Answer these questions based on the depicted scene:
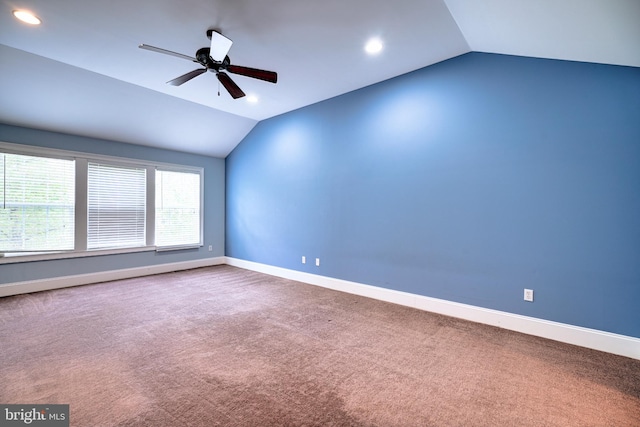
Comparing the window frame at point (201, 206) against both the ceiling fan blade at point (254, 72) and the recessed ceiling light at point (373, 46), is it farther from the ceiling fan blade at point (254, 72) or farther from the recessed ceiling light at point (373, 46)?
the recessed ceiling light at point (373, 46)

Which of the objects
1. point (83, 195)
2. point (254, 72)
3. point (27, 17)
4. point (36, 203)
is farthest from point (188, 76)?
point (36, 203)

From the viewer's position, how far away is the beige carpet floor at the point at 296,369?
1794 mm

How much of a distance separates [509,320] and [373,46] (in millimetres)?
3416

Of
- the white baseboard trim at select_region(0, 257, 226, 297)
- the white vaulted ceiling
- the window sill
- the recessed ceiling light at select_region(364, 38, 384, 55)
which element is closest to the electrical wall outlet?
the white vaulted ceiling

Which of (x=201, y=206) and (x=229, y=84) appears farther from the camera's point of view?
(x=201, y=206)

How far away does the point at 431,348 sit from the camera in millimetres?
2658

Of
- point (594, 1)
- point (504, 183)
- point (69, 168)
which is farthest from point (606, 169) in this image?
point (69, 168)

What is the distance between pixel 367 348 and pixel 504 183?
2335mm

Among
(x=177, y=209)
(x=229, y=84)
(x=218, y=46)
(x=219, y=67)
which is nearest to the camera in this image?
(x=218, y=46)

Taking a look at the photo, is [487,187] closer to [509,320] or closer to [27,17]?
[509,320]

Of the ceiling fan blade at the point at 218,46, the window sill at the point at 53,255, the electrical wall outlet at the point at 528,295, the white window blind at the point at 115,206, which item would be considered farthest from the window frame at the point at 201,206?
the electrical wall outlet at the point at 528,295

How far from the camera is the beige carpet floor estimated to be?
1.79 metres

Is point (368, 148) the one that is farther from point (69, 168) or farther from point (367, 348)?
point (69, 168)

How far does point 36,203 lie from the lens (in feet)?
14.3
